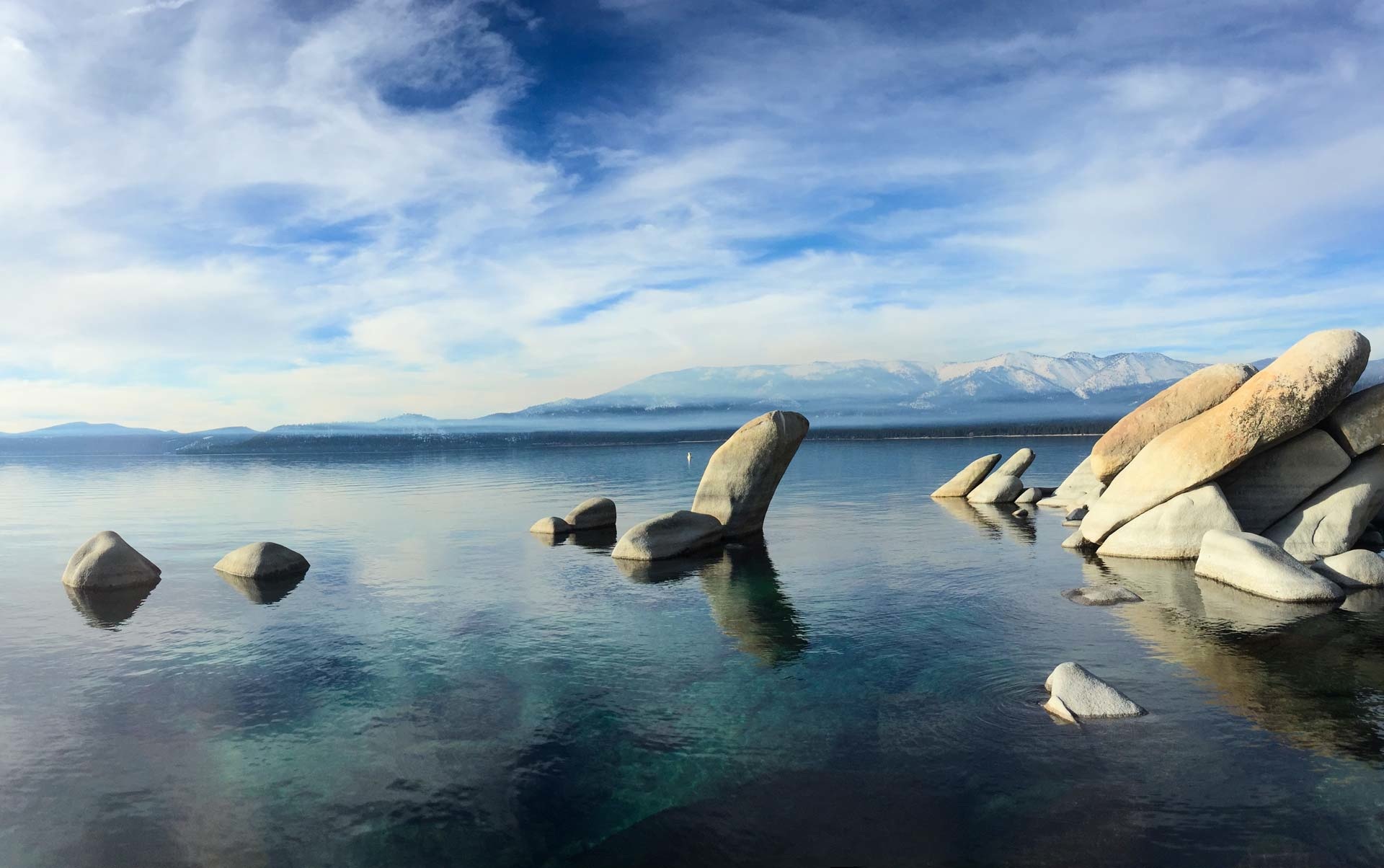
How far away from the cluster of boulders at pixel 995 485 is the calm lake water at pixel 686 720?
57.6 ft

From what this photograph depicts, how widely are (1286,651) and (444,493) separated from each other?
169 feet

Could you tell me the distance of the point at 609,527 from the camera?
1422 inches

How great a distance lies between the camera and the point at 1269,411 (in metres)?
22.8

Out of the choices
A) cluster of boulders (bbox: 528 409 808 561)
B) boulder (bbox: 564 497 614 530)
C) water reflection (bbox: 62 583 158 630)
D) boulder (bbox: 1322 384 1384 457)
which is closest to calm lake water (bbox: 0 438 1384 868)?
water reflection (bbox: 62 583 158 630)

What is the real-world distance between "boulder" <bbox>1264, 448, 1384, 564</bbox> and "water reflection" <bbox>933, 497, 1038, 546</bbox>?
312 inches

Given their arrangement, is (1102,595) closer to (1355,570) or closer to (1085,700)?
(1355,570)

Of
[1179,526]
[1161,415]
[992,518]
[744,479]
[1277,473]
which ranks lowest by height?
[992,518]

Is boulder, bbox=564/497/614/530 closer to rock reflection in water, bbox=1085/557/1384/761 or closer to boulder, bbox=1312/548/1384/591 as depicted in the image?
rock reflection in water, bbox=1085/557/1384/761

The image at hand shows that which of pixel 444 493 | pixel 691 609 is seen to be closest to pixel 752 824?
pixel 691 609

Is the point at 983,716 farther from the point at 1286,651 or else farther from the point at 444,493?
the point at 444,493

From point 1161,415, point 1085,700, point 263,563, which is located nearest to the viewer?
point 1085,700

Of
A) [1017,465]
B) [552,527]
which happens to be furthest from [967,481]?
[552,527]

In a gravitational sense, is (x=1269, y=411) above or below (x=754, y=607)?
above

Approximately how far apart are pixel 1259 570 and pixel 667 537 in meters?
16.9
